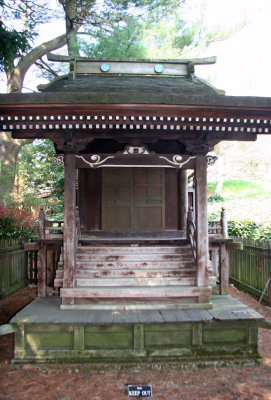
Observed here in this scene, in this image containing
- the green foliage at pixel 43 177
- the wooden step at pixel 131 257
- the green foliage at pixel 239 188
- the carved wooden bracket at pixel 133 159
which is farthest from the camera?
the green foliage at pixel 239 188

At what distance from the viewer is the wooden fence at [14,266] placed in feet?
27.3

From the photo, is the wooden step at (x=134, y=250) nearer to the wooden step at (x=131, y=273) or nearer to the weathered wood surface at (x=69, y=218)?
the wooden step at (x=131, y=273)

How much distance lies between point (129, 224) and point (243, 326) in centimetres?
398

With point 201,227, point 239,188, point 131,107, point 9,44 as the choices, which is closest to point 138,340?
point 201,227

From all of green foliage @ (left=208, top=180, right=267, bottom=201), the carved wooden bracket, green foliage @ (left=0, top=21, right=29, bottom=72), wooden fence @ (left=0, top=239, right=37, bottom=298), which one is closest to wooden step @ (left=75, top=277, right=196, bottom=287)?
the carved wooden bracket

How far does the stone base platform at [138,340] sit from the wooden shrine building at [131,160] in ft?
0.62

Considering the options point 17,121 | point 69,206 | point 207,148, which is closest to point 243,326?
point 207,148

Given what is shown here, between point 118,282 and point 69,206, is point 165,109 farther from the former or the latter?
point 118,282

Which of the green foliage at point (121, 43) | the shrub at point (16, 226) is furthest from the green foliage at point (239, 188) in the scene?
the shrub at point (16, 226)

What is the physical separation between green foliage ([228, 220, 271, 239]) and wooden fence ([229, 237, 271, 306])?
1.28 meters

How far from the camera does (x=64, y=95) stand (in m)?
4.82

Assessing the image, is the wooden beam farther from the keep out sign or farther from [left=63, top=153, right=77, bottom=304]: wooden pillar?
the keep out sign

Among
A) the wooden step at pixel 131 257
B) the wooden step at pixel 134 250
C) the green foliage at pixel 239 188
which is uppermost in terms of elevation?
the green foliage at pixel 239 188

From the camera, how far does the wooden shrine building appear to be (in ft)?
16.3
